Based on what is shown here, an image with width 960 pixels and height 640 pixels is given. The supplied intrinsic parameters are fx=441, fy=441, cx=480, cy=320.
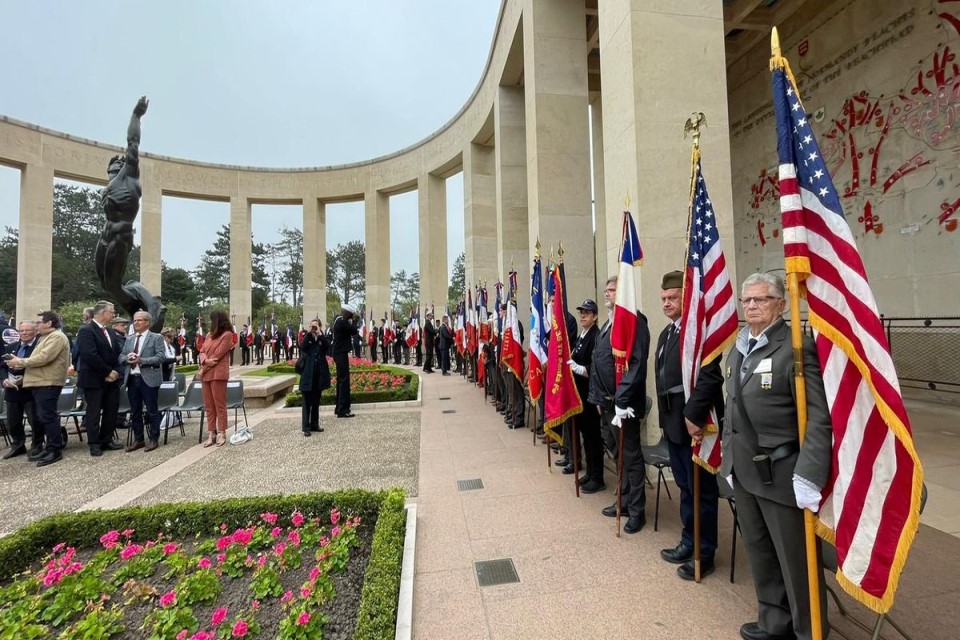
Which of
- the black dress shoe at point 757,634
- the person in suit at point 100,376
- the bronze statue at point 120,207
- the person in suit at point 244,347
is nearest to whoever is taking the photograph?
the black dress shoe at point 757,634

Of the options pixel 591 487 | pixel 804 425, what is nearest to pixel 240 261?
pixel 591 487

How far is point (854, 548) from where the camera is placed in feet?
6.03

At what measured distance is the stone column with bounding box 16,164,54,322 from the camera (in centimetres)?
2008

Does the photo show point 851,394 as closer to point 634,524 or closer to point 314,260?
point 634,524

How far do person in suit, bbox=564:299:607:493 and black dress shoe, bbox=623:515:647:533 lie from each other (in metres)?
0.93

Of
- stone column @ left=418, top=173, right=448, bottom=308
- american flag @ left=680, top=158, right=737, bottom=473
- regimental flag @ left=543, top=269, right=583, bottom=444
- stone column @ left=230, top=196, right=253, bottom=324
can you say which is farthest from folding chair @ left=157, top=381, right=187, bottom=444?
stone column @ left=230, top=196, right=253, bottom=324

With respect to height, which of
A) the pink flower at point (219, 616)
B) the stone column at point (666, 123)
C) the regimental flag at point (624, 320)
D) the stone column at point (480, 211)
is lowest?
the pink flower at point (219, 616)

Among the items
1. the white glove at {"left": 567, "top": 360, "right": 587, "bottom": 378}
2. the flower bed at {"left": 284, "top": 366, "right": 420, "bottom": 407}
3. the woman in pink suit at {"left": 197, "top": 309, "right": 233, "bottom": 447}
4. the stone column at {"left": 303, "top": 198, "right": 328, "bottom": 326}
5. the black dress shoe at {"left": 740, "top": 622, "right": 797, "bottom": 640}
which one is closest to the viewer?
the black dress shoe at {"left": 740, "top": 622, "right": 797, "bottom": 640}

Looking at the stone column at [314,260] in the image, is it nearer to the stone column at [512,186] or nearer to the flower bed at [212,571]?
the stone column at [512,186]

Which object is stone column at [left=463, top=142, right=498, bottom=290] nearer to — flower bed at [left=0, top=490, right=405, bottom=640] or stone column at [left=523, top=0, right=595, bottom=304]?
stone column at [left=523, top=0, right=595, bottom=304]

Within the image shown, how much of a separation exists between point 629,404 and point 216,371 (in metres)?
5.97

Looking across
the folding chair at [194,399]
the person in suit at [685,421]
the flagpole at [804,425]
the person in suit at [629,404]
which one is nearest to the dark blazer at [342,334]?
the folding chair at [194,399]

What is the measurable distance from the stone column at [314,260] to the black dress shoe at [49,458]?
61.9 ft

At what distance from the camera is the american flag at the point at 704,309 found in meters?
2.91
